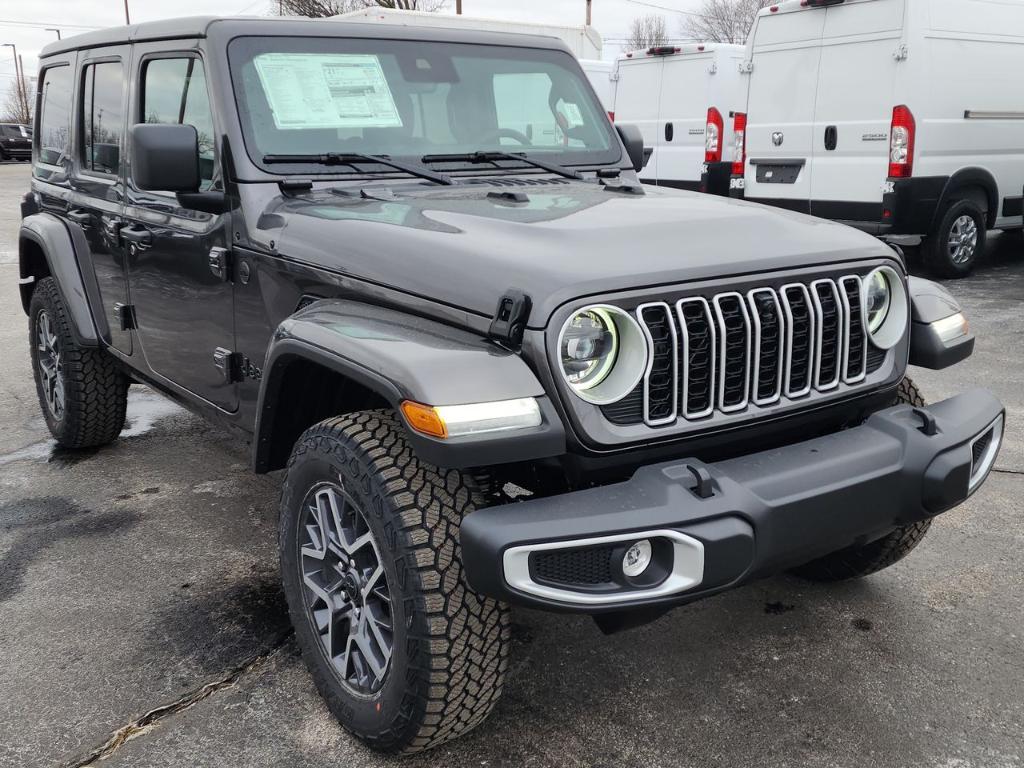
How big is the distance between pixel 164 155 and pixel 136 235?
0.90 metres

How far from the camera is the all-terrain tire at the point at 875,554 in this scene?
3.03m

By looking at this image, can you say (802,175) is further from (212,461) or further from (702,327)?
(702,327)

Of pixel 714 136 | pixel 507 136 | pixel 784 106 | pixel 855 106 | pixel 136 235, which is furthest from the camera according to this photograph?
pixel 714 136

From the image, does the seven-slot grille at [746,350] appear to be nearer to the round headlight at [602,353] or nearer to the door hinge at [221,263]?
the round headlight at [602,353]

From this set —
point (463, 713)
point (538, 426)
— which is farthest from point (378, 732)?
point (538, 426)

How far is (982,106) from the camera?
8844mm

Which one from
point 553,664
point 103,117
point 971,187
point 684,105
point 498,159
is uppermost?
point 684,105

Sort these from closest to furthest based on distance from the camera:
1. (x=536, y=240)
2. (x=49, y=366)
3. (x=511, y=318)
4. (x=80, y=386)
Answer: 1. (x=511, y=318)
2. (x=536, y=240)
3. (x=80, y=386)
4. (x=49, y=366)

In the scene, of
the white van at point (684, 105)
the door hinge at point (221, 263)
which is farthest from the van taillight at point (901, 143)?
the door hinge at point (221, 263)

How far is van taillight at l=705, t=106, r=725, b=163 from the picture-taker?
10.7m

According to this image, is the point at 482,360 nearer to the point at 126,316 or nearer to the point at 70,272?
the point at 126,316

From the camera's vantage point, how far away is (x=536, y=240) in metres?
2.42

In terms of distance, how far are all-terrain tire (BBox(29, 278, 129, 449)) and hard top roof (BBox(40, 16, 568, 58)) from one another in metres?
1.24

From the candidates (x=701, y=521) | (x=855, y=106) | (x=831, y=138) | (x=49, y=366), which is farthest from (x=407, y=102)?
(x=831, y=138)
